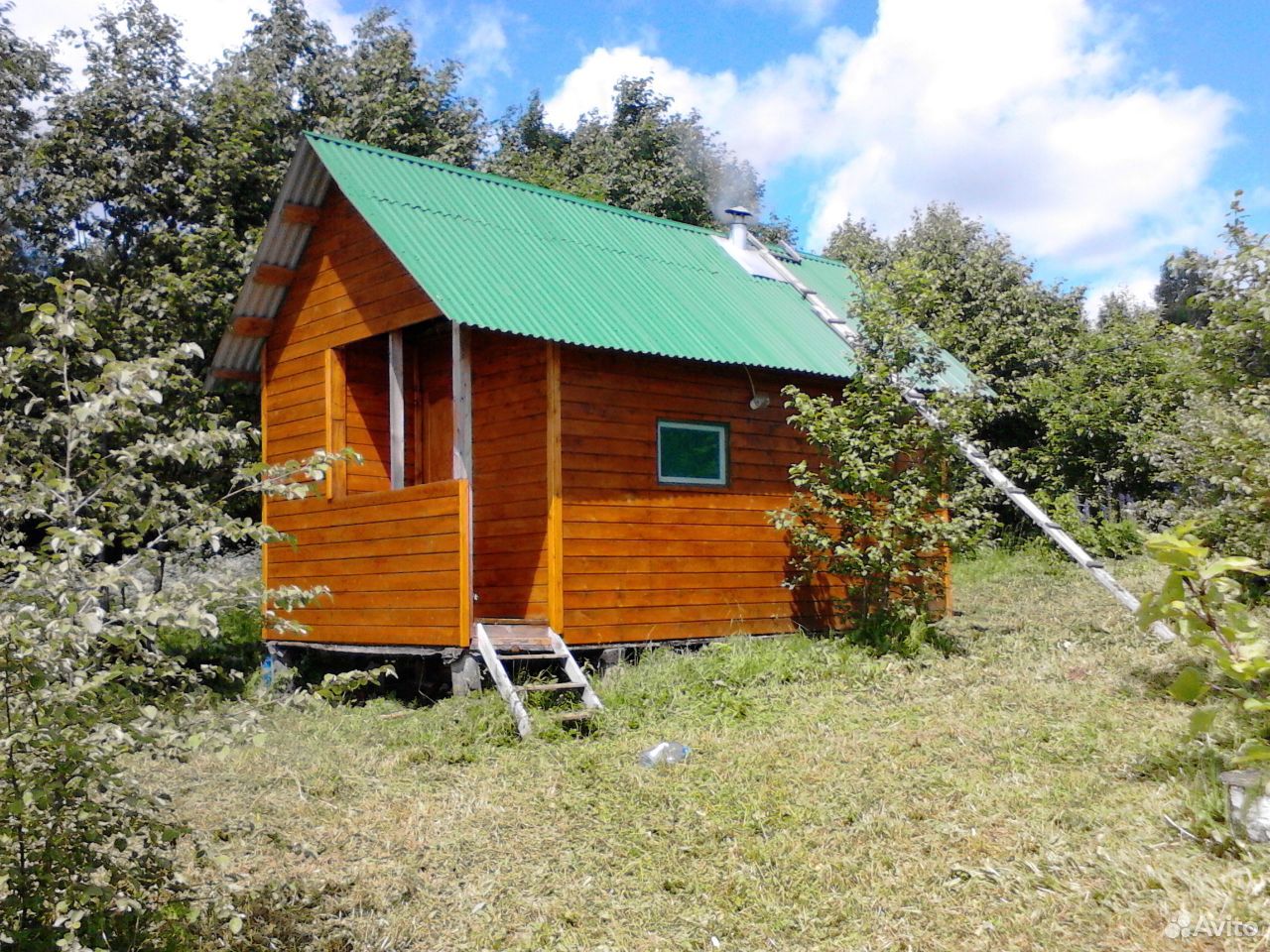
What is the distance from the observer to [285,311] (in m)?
12.9

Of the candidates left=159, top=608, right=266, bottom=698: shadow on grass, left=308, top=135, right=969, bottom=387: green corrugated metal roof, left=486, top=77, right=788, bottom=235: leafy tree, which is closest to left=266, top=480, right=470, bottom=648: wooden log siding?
left=308, top=135, right=969, bottom=387: green corrugated metal roof

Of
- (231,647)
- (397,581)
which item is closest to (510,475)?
(397,581)

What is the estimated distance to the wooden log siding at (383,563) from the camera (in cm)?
1010

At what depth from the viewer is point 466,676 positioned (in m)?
9.94

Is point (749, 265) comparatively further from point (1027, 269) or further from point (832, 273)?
point (1027, 269)

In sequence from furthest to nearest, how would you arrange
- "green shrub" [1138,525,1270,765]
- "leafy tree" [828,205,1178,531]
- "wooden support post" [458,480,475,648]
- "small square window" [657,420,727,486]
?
"leafy tree" [828,205,1178,531], "small square window" [657,420,727,486], "wooden support post" [458,480,475,648], "green shrub" [1138,525,1270,765]

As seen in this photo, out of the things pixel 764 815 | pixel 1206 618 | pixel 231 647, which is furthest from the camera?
pixel 231 647

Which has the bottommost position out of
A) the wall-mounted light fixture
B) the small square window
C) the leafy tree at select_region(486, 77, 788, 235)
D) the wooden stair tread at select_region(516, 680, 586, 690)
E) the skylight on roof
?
the wooden stair tread at select_region(516, 680, 586, 690)

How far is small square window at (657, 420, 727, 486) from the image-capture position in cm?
1156

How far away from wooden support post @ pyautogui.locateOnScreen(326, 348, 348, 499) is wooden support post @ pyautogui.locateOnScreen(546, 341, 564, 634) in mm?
2583

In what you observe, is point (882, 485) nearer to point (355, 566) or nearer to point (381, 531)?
point (381, 531)

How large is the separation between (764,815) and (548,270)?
653 cm

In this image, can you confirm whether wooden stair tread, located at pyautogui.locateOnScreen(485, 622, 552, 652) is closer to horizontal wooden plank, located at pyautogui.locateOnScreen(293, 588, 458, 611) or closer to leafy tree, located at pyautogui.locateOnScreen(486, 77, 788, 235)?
horizontal wooden plank, located at pyautogui.locateOnScreen(293, 588, 458, 611)

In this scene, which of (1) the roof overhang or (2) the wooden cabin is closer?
(2) the wooden cabin
